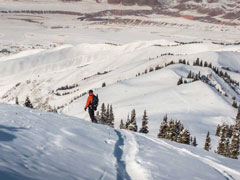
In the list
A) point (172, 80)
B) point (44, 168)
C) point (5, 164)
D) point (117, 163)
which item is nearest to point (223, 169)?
point (117, 163)

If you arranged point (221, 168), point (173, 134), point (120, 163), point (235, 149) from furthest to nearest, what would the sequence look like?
point (235, 149) → point (173, 134) → point (221, 168) → point (120, 163)

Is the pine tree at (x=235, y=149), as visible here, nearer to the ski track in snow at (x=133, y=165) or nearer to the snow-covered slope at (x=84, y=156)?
the snow-covered slope at (x=84, y=156)

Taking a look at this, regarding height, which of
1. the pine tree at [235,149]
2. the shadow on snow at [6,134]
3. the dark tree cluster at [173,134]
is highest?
the shadow on snow at [6,134]

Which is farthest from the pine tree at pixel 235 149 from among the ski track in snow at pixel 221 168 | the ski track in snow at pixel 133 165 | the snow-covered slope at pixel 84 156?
the ski track in snow at pixel 133 165

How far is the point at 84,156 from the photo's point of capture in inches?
519

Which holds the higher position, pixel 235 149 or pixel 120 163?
pixel 120 163

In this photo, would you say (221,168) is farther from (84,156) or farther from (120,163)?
(84,156)

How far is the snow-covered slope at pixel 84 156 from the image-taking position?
1060 centimetres

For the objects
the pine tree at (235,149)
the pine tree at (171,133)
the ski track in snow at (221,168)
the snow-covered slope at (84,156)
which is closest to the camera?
the snow-covered slope at (84,156)

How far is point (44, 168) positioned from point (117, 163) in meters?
3.75

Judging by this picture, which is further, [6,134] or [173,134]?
[173,134]

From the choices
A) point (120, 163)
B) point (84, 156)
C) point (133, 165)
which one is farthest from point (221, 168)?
point (84, 156)

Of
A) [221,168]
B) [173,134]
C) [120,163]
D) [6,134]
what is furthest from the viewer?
[173,134]

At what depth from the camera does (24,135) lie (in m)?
13.8
